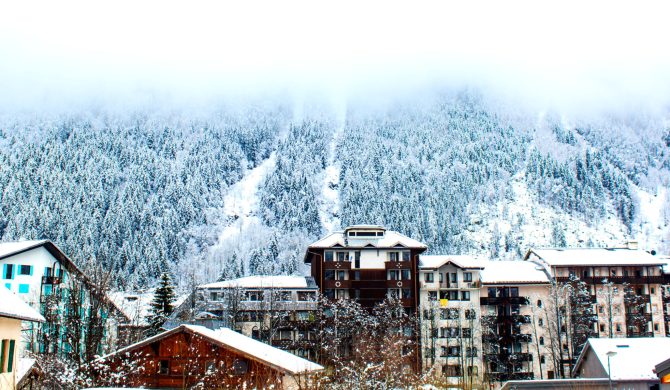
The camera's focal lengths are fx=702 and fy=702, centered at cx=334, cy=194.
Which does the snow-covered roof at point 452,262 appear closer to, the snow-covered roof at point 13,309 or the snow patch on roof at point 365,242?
the snow patch on roof at point 365,242

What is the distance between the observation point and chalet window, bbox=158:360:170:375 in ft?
141

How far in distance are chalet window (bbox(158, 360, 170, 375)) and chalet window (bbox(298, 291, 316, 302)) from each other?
38.4m

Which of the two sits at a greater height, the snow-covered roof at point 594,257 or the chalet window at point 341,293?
the snow-covered roof at point 594,257

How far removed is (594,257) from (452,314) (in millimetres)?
22550

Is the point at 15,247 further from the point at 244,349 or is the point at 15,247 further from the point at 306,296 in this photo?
the point at 244,349

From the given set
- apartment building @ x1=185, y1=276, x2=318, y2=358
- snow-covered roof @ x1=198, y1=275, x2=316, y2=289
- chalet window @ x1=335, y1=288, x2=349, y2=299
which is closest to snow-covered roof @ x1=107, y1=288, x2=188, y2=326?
apartment building @ x1=185, y1=276, x2=318, y2=358

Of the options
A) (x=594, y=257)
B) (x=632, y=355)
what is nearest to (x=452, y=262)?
(x=594, y=257)

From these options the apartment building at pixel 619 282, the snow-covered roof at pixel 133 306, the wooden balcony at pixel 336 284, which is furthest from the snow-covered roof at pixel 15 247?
the apartment building at pixel 619 282

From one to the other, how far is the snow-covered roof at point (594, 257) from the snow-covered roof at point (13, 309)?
69645 millimetres

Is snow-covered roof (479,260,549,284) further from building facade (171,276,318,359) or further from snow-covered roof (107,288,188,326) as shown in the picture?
snow-covered roof (107,288,188,326)

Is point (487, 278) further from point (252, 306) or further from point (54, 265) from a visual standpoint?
point (54, 265)

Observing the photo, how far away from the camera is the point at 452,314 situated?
81.6m

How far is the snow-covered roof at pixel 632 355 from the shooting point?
49.3m

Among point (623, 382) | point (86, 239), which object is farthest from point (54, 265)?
point (86, 239)
